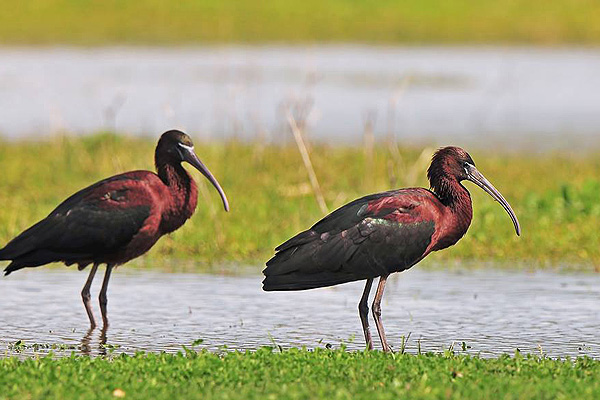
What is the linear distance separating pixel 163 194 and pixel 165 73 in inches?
879

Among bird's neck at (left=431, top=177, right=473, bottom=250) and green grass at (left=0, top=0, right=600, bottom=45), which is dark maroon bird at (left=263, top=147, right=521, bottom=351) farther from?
green grass at (left=0, top=0, right=600, bottom=45)

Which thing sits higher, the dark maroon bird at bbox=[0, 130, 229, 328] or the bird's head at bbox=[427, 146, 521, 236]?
the bird's head at bbox=[427, 146, 521, 236]

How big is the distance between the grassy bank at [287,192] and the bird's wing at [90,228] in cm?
214

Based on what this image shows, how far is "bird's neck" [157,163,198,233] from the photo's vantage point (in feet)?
31.9

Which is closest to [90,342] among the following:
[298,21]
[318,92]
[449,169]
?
[449,169]

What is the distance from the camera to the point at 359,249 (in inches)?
335

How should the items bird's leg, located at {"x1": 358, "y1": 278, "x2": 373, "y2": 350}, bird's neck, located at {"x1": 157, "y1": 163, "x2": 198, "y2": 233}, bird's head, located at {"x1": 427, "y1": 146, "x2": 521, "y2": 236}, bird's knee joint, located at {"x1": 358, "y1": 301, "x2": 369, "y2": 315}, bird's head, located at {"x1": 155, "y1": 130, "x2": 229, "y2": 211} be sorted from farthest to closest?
bird's head, located at {"x1": 155, "y1": 130, "x2": 229, "y2": 211} → bird's neck, located at {"x1": 157, "y1": 163, "x2": 198, "y2": 233} → bird's head, located at {"x1": 427, "y1": 146, "x2": 521, "y2": 236} → bird's knee joint, located at {"x1": 358, "y1": 301, "x2": 369, "y2": 315} → bird's leg, located at {"x1": 358, "y1": 278, "x2": 373, "y2": 350}

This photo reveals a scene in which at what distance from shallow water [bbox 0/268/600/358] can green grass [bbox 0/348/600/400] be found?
0.82 m

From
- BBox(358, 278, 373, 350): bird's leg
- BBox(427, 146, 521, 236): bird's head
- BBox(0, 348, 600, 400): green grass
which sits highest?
BBox(427, 146, 521, 236): bird's head

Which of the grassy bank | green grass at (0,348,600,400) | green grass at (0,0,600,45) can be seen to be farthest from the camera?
green grass at (0,0,600,45)

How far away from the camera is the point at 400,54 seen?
38.7 m

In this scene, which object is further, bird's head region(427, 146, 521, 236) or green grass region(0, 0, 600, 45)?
green grass region(0, 0, 600, 45)

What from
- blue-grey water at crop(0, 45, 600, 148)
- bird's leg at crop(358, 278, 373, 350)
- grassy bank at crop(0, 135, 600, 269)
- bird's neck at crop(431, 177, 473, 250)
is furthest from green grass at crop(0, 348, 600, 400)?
blue-grey water at crop(0, 45, 600, 148)

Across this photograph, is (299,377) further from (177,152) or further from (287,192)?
(287,192)
